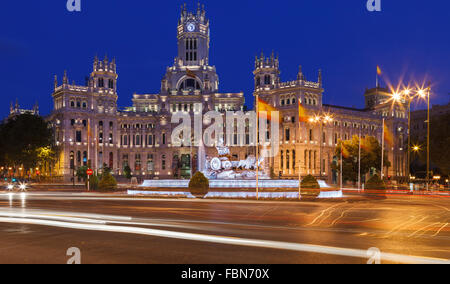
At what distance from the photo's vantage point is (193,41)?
135125 millimetres

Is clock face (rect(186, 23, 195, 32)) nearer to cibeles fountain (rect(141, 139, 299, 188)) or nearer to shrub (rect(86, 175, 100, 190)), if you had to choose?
cibeles fountain (rect(141, 139, 299, 188))

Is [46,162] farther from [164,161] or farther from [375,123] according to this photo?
[375,123]

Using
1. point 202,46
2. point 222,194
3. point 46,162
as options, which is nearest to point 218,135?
point 202,46

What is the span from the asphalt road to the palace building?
80.5 meters

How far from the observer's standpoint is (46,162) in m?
122

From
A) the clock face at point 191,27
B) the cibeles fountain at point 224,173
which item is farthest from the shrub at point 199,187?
the clock face at point 191,27

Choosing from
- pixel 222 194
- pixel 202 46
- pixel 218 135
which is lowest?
pixel 222 194

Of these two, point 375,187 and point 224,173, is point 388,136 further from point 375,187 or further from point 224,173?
point 224,173

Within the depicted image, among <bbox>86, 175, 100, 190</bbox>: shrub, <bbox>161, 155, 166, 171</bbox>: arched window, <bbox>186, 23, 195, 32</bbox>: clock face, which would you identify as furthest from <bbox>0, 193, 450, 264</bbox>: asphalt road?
<bbox>186, 23, 195, 32</bbox>: clock face

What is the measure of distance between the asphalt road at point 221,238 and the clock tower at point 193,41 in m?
114

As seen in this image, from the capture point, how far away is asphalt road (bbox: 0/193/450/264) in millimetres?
12461

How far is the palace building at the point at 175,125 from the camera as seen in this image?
107 metres

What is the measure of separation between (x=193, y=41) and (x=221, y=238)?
125201mm

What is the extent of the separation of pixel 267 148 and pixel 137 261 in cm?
9696
